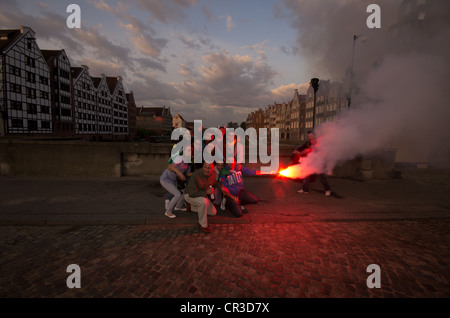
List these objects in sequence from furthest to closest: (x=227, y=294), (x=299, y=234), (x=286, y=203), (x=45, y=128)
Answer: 1. (x=45, y=128)
2. (x=286, y=203)
3. (x=299, y=234)
4. (x=227, y=294)

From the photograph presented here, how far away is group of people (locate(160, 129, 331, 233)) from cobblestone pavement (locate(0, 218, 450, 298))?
1.59ft

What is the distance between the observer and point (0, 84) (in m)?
28.2

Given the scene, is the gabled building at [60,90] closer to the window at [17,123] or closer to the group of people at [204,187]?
the window at [17,123]

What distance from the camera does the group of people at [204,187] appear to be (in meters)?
4.83

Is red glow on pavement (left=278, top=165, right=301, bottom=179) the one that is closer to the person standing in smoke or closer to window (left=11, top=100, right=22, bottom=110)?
the person standing in smoke

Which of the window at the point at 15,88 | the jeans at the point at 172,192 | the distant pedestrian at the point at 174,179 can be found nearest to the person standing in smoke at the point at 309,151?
the distant pedestrian at the point at 174,179

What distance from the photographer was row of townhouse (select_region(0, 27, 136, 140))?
29406 mm

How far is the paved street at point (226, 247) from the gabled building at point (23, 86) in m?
32.0

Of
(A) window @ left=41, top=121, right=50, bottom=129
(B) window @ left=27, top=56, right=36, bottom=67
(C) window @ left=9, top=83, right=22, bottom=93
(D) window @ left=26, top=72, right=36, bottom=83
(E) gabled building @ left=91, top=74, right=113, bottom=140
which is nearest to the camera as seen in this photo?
(C) window @ left=9, top=83, right=22, bottom=93

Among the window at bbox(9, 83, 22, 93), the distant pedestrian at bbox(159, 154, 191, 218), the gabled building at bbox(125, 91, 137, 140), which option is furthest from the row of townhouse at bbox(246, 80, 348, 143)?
the gabled building at bbox(125, 91, 137, 140)
